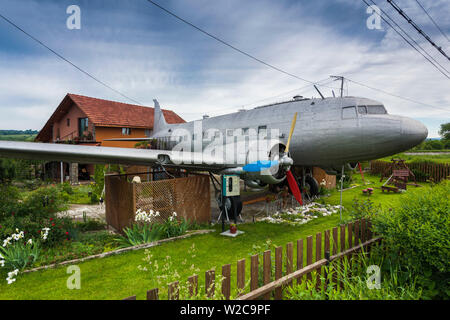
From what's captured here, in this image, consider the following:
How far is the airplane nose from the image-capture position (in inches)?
311

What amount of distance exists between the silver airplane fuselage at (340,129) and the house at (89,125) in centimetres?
1737

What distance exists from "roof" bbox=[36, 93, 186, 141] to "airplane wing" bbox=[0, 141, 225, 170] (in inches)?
622

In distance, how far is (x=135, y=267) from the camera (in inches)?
227

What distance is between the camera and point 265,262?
11.7ft

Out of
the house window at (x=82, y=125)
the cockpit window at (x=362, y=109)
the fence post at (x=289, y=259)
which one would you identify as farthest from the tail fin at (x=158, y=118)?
the fence post at (x=289, y=259)

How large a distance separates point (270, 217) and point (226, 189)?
110 inches

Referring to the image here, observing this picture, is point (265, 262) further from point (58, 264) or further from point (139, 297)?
point (58, 264)

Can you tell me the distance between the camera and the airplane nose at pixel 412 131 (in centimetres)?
790

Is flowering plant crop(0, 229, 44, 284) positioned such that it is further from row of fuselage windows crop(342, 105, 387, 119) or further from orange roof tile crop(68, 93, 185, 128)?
orange roof tile crop(68, 93, 185, 128)

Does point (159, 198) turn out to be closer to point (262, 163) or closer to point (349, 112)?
point (262, 163)

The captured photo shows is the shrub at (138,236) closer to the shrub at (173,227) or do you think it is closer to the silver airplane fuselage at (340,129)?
the shrub at (173,227)

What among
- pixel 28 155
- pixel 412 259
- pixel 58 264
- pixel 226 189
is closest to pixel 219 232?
pixel 226 189

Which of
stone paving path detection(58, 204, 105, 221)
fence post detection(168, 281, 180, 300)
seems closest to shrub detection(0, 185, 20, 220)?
stone paving path detection(58, 204, 105, 221)

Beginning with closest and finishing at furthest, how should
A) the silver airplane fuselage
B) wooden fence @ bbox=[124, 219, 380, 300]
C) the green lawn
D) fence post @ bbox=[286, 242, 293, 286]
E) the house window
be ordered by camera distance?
wooden fence @ bbox=[124, 219, 380, 300] < fence post @ bbox=[286, 242, 293, 286] < the green lawn < the silver airplane fuselage < the house window
